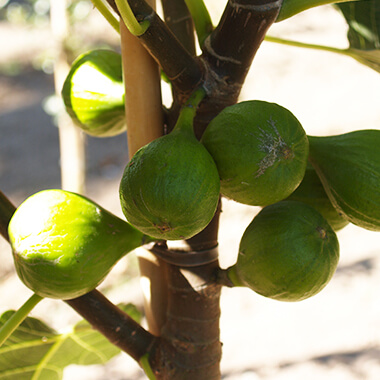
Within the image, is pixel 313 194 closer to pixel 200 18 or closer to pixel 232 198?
pixel 232 198

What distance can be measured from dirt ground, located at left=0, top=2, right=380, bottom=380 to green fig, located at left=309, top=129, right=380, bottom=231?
62 cm

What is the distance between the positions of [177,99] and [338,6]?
42cm

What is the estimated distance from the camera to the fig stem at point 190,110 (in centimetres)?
58

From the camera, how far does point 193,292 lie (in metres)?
0.72

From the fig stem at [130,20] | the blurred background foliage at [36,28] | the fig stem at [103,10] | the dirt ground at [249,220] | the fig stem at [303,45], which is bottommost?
the dirt ground at [249,220]

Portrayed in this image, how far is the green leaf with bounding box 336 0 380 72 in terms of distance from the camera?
861 millimetres

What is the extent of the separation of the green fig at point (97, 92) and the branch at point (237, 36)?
21 centimetres

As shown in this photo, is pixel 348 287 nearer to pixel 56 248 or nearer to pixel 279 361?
pixel 279 361

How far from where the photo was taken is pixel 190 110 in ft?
1.98

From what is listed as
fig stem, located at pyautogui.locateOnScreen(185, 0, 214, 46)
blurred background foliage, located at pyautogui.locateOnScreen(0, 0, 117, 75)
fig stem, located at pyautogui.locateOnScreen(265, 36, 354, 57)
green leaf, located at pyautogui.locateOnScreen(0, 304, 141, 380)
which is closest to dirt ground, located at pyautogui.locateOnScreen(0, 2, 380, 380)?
blurred background foliage, located at pyautogui.locateOnScreen(0, 0, 117, 75)

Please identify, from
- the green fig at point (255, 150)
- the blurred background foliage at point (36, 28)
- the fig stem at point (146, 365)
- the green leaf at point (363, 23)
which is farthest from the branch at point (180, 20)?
the blurred background foliage at point (36, 28)

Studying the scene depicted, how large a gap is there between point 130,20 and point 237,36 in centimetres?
13

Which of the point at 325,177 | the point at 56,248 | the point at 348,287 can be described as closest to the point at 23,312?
the point at 56,248

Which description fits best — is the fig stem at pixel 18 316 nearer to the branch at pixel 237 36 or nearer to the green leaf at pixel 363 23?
the branch at pixel 237 36
